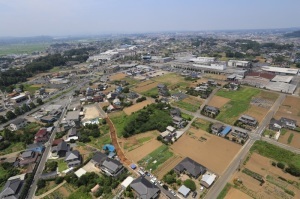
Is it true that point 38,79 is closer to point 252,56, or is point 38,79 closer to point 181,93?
point 181,93

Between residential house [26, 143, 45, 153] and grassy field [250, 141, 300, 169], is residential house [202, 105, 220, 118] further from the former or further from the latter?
residential house [26, 143, 45, 153]

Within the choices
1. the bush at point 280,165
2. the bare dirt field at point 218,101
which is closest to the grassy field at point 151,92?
the bare dirt field at point 218,101

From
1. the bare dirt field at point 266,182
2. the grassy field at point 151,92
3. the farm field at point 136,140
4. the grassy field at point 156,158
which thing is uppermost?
the grassy field at point 151,92

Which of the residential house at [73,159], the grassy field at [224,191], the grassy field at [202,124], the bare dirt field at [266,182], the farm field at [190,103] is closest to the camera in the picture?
the grassy field at [224,191]

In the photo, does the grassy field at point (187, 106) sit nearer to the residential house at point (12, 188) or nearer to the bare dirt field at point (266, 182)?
the bare dirt field at point (266, 182)

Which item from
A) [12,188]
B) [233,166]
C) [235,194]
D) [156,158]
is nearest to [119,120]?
[156,158]

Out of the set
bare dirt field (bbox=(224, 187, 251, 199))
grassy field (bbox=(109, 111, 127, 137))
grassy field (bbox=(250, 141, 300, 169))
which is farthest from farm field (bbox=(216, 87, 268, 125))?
grassy field (bbox=(109, 111, 127, 137))

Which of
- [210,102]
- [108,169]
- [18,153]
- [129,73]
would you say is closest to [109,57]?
[129,73]
